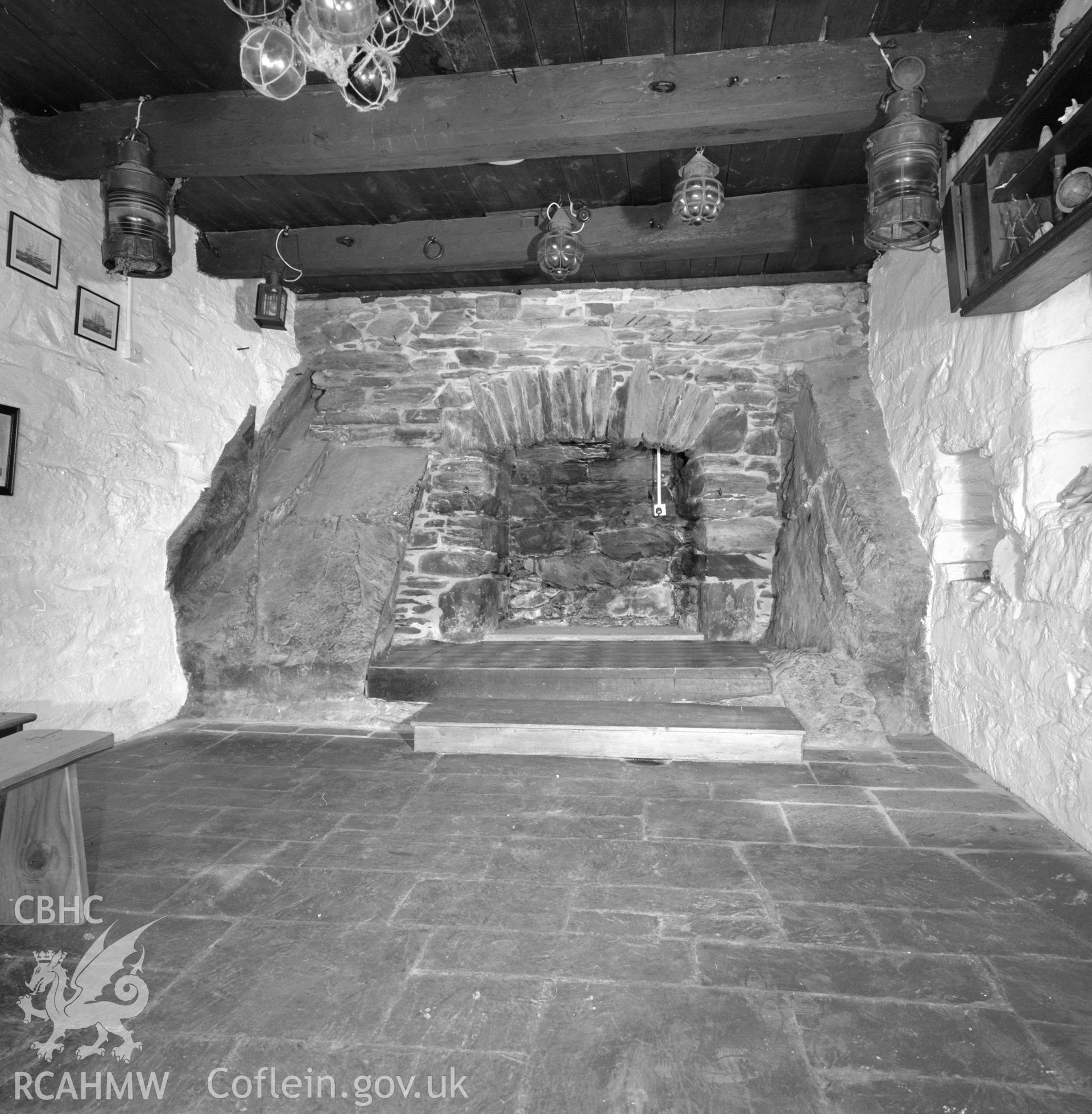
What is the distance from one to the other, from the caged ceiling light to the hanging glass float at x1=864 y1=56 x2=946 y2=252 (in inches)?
55.9

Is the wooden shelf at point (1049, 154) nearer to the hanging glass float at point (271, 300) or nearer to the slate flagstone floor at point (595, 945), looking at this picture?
the slate flagstone floor at point (595, 945)

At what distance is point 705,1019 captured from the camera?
133cm

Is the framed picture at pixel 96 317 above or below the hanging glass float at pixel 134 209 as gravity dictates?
below

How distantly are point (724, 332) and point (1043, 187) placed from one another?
7.16 ft

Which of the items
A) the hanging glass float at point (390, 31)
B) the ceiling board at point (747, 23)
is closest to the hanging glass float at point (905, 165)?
the ceiling board at point (747, 23)

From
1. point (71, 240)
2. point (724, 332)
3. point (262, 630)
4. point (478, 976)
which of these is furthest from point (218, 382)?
point (478, 976)

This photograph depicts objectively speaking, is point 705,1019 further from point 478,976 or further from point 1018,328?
point 1018,328

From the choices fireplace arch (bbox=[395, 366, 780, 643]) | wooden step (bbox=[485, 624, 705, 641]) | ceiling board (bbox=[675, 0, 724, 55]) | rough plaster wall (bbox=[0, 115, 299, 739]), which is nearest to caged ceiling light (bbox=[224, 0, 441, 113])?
ceiling board (bbox=[675, 0, 724, 55])

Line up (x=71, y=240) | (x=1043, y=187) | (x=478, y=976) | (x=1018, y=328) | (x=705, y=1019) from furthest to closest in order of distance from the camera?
1. (x=71, y=240)
2. (x=1018, y=328)
3. (x=1043, y=187)
4. (x=478, y=976)
5. (x=705, y=1019)

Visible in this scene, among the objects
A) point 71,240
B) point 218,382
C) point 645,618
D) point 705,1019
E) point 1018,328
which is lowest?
point 705,1019

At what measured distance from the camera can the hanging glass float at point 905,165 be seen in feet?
7.27

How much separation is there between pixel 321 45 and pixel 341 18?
160 mm

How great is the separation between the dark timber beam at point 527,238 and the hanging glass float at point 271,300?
2.8 inches

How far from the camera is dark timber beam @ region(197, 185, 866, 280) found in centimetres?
333
